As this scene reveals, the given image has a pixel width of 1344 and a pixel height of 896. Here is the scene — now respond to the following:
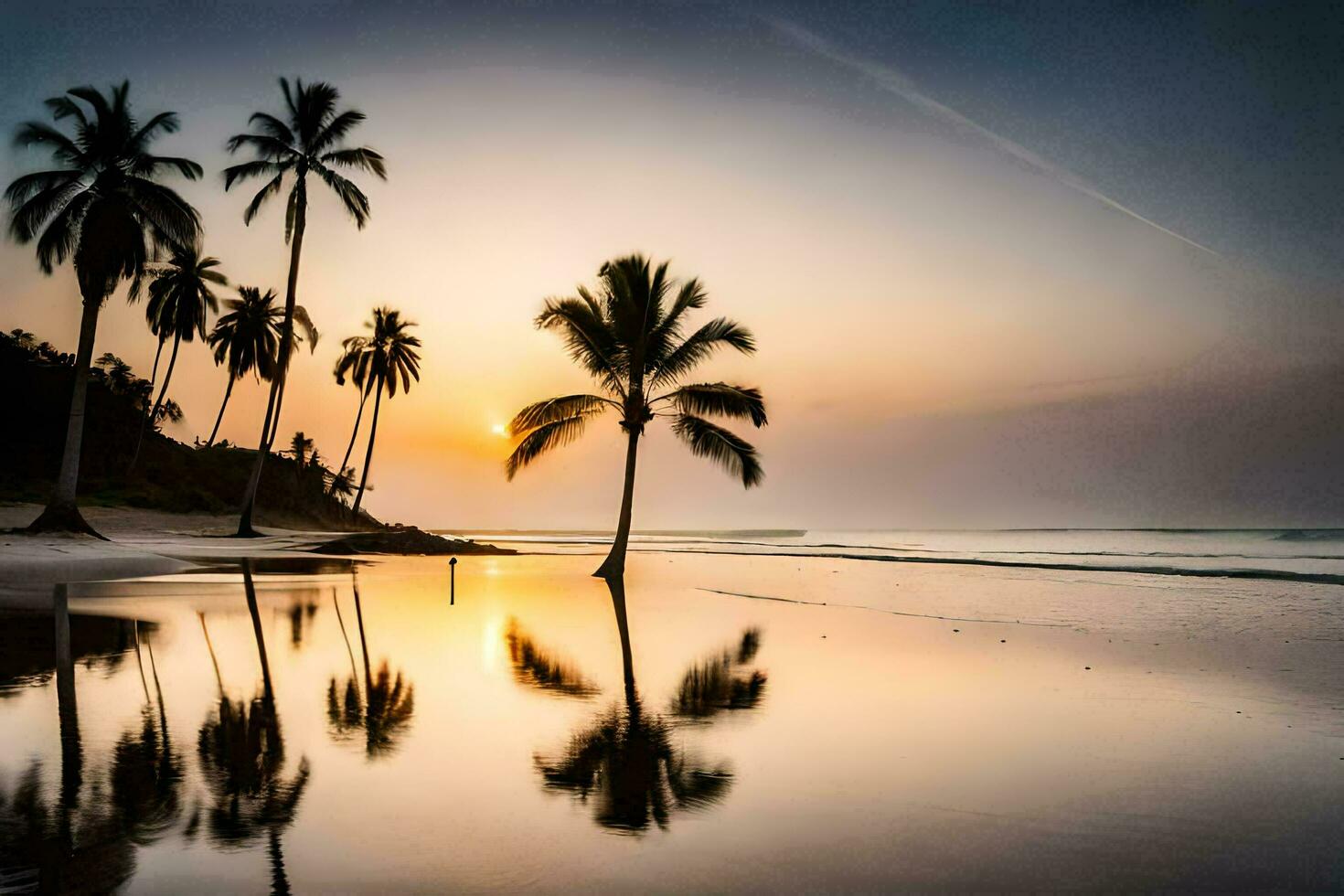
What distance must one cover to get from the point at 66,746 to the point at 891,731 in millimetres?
5331

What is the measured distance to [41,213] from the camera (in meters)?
28.1

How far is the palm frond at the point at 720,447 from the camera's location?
80.6ft

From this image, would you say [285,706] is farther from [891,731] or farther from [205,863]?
[891,731]

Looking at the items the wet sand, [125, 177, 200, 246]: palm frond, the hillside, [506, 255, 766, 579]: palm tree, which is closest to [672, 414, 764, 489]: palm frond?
[506, 255, 766, 579]: palm tree

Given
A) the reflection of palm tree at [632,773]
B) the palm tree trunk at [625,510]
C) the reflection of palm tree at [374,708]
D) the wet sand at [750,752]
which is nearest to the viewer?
the wet sand at [750,752]

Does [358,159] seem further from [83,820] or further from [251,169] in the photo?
[83,820]

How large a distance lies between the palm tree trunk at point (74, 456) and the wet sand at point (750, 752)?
55.0ft

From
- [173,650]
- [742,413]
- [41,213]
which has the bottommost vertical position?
[173,650]

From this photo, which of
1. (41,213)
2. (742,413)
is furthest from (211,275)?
(742,413)

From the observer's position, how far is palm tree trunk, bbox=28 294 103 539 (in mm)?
26688

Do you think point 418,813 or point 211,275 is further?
point 211,275

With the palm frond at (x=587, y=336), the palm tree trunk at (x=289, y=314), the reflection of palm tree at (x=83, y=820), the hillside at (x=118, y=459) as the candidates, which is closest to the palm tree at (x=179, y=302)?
the hillside at (x=118, y=459)

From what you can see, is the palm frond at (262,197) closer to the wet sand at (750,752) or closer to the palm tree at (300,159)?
the palm tree at (300,159)

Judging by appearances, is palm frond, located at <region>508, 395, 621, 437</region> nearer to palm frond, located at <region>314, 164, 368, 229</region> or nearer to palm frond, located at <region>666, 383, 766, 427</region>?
palm frond, located at <region>666, 383, 766, 427</region>
